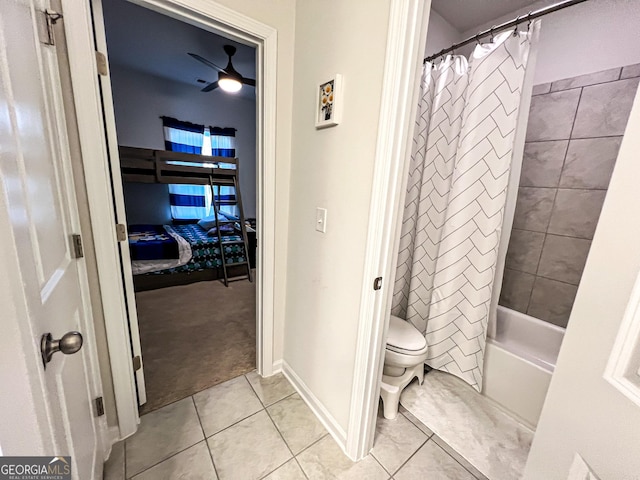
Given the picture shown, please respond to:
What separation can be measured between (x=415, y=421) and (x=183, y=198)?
453 centimetres

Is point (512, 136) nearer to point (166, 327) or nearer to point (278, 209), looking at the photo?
point (278, 209)

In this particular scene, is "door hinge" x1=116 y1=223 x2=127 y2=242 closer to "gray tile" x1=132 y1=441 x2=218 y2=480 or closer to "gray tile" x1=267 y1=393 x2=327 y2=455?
"gray tile" x1=132 y1=441 x2=218 y2=480

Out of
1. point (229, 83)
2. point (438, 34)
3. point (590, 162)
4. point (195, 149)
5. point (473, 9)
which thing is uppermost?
point (473, 9)

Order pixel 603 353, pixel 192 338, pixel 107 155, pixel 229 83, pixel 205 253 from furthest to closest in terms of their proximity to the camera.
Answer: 1. pixel 205 253
2. pixel 229 83
3. pixel 192 338
4. pixel 107 155
5. pixel 603 353

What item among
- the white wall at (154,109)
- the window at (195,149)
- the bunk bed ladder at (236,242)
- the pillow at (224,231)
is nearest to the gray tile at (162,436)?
the bunk bed ladder at (236,242)

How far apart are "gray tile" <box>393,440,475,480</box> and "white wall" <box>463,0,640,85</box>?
8.20 ft

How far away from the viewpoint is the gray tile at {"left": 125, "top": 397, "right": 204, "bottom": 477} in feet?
4.08

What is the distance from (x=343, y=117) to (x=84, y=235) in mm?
1207

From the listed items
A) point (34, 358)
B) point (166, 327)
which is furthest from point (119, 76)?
point (34, 358)

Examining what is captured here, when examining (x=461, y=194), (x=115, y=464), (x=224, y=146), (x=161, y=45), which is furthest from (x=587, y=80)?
(x=224, y=146)

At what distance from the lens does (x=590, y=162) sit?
5.75ft

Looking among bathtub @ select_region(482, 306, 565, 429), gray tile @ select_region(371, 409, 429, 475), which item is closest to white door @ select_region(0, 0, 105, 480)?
gray tile @ select_region(371, 409, 429, 475)

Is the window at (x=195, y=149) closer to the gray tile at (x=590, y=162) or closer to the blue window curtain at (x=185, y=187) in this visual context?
the blue window curtain at (x=185, y=187)

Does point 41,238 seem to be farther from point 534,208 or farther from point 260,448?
point 534,208
